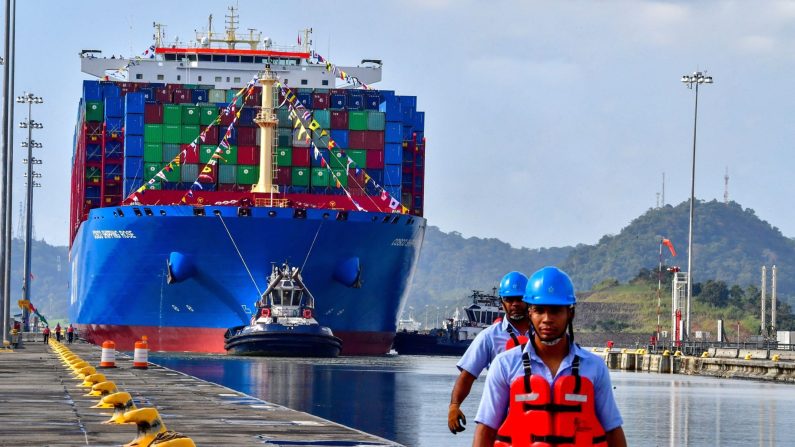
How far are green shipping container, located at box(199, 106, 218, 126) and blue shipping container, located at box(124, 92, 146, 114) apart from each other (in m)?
2.63

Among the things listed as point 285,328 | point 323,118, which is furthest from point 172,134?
point 285,328

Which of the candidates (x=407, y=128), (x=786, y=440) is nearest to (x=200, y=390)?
(x=786, y=440)

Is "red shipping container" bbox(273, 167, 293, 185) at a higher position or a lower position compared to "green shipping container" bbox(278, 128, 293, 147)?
lower

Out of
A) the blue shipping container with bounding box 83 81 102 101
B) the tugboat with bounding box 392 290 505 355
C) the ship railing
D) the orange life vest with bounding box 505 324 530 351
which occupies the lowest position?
the tugboat with bounding box 392 290 505 355

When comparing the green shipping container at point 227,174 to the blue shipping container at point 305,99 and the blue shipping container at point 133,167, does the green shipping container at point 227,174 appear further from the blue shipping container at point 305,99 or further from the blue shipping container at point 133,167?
the blue shipping container at point 305,99

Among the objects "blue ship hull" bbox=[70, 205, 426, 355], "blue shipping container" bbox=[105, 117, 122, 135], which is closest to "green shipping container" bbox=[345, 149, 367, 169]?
"blue ship hull" bbox=[70, 205, 426, 355]

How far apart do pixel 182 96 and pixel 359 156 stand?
997 cm

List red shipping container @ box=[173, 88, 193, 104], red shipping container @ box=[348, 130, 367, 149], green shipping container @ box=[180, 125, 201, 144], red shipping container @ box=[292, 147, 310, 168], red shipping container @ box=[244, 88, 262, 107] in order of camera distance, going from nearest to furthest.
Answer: red shipping container @ box=[292, 147, 310, 168]
green shipping container @ box=[180, 125, 201, 144]
red shipping container @ box=[348, 130, 367, 149]
red shipping container @ box=[244, 88, 262, 107]
red shipping container @ box=[173, 88, 193, 104]

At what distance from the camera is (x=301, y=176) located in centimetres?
6812

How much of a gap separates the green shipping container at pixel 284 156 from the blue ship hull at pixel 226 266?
5384 millimetres

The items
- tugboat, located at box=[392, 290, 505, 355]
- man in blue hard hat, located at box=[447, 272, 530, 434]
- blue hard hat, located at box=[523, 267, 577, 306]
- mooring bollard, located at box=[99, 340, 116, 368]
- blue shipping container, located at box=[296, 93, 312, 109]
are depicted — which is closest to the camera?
blue hard hat, located at box=[523, 267, 577, 306]

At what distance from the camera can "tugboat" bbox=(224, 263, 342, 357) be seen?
5878cm

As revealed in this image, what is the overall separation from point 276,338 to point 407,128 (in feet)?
61.5

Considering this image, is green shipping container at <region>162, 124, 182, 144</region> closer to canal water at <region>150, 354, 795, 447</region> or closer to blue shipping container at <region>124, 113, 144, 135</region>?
blue shipping container at <region>124, 113, 144, 135</region>
